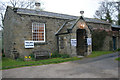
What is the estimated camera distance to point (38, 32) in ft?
45.5

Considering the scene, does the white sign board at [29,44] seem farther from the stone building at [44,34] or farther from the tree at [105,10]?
the tree at [105,10]

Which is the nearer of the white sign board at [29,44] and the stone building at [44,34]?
the stone building at [44,34]

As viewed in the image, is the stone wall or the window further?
the window

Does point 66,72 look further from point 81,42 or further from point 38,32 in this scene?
point 81,42

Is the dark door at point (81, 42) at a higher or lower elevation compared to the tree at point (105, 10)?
lower

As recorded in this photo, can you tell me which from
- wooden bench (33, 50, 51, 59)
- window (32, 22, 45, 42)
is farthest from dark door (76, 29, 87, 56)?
window (32, 22, 45, 42)

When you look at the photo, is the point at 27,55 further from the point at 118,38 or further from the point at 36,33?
the point at 118,38

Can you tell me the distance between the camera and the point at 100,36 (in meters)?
16.6

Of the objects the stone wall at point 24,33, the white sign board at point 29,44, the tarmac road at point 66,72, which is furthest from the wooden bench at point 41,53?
the tarmac road at point 66,72

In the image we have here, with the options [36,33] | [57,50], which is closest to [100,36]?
[57,50]

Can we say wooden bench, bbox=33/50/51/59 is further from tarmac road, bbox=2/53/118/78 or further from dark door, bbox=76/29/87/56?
tarmac road, bbox=2/53/118/78

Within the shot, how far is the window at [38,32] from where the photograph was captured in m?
13.7

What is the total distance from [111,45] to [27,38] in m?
11.6

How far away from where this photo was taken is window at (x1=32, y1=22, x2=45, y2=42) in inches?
539
